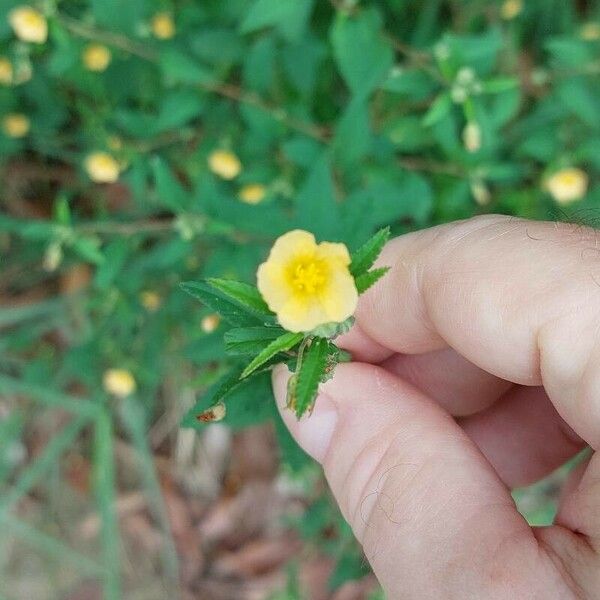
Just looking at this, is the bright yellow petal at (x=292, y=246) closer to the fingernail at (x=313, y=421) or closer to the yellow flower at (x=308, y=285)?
the yellow flower at (x=308, y=285)

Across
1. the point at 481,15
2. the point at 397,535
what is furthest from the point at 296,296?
the point at 481,15

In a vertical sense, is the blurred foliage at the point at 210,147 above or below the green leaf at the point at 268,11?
below

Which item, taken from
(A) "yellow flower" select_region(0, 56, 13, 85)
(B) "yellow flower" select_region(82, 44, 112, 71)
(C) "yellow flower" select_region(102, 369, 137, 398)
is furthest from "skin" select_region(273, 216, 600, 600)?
(A) "yellow flower" select_region(0, 56, 13, 85)

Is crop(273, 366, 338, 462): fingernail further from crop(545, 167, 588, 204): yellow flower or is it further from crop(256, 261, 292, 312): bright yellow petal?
crop(545, 167, 588, 204): yellow flower

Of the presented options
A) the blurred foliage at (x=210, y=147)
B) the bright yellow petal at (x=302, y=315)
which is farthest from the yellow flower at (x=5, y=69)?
the bright yellow petal at (x=302, y=315)

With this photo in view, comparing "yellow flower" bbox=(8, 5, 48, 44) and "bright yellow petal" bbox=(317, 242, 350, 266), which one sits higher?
"bright yellow petal" bbox=(317, 242, 350, 266)

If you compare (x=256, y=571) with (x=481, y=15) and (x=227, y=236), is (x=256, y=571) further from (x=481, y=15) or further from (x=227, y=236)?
(x=481, y=15)
